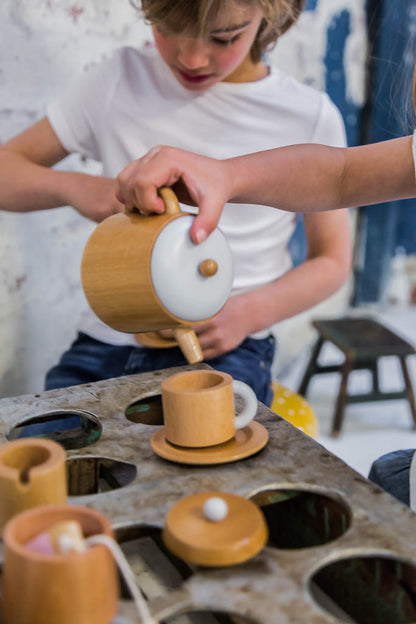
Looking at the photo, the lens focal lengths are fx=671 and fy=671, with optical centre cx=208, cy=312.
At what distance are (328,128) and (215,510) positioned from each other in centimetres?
87

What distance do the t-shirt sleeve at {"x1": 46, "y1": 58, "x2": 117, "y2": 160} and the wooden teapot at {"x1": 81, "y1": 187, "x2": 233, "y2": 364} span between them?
485 millimetres

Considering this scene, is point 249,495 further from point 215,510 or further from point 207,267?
point 207,267

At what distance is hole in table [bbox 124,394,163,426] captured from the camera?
87cm

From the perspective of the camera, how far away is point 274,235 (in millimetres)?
1255

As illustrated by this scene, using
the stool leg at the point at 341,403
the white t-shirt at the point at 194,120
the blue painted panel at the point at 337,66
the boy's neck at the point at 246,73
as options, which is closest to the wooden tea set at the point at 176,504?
the white t-shirt at the point at 194,120

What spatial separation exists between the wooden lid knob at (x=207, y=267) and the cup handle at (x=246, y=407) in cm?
12

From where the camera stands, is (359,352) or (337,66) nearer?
(359,352)

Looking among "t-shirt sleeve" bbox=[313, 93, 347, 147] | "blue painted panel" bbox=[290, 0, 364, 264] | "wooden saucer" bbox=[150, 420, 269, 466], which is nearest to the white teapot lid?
"wooden saucer" bbox=[150, 420, 269, 466]

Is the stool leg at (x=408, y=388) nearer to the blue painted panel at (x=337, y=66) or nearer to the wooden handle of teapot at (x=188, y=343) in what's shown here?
the blue painted panel at (x=337, y=66)

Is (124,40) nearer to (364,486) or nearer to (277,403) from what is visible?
(277,403)

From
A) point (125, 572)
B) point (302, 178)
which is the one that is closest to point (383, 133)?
point (302, 178)

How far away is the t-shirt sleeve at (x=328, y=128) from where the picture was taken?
122cm

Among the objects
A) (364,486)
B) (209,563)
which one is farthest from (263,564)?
(364,486)

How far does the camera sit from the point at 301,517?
68cm
